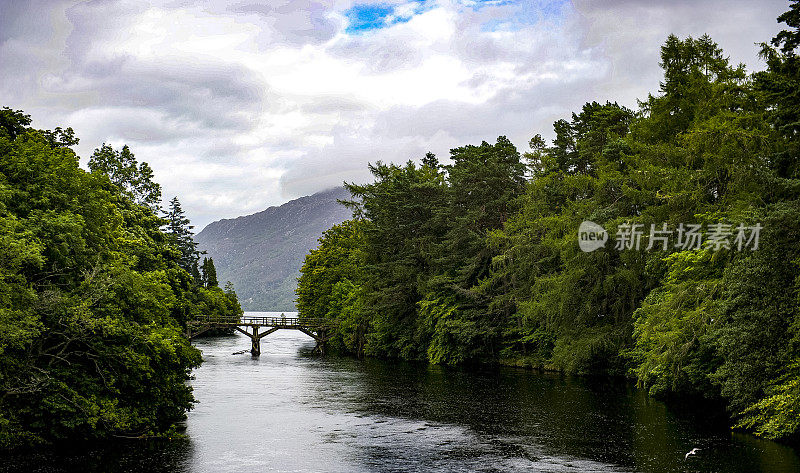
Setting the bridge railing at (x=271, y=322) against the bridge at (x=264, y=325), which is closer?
the bridge at (x=264, y=325)

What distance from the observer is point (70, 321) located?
67.5 ft

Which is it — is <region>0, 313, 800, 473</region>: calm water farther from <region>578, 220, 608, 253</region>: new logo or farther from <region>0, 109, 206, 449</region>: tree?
<region>578, 220, 608, 253</region>: new logo

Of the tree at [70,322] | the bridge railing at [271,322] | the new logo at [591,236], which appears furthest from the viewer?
the bridge railing at [271,322]

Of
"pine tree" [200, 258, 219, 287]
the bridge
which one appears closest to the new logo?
the bridge

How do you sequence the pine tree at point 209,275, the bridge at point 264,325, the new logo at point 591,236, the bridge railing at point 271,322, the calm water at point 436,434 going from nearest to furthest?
the calm water at point 436,434
the new logo at point 591,236
the bridge at point 264,325
the bridge railing at point 271,322
the pine tree at point 209,275

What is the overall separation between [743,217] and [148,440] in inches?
818

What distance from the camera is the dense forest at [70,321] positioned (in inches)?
772

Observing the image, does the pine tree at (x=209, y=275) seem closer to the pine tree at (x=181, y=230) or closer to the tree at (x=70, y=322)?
the pine tree at (x=181, y=230)

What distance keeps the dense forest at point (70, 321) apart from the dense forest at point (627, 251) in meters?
18.8

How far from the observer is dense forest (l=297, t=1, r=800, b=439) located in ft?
→ 71.6

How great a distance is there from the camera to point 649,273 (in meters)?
33.5

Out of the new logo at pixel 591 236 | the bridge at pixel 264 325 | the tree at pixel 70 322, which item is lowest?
the bridge at pixel 264 325

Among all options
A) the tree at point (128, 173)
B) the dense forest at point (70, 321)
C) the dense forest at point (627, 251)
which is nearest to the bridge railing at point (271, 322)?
the dense forest at point (627, 251)

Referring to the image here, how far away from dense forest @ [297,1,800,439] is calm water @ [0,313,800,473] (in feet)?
7.28
